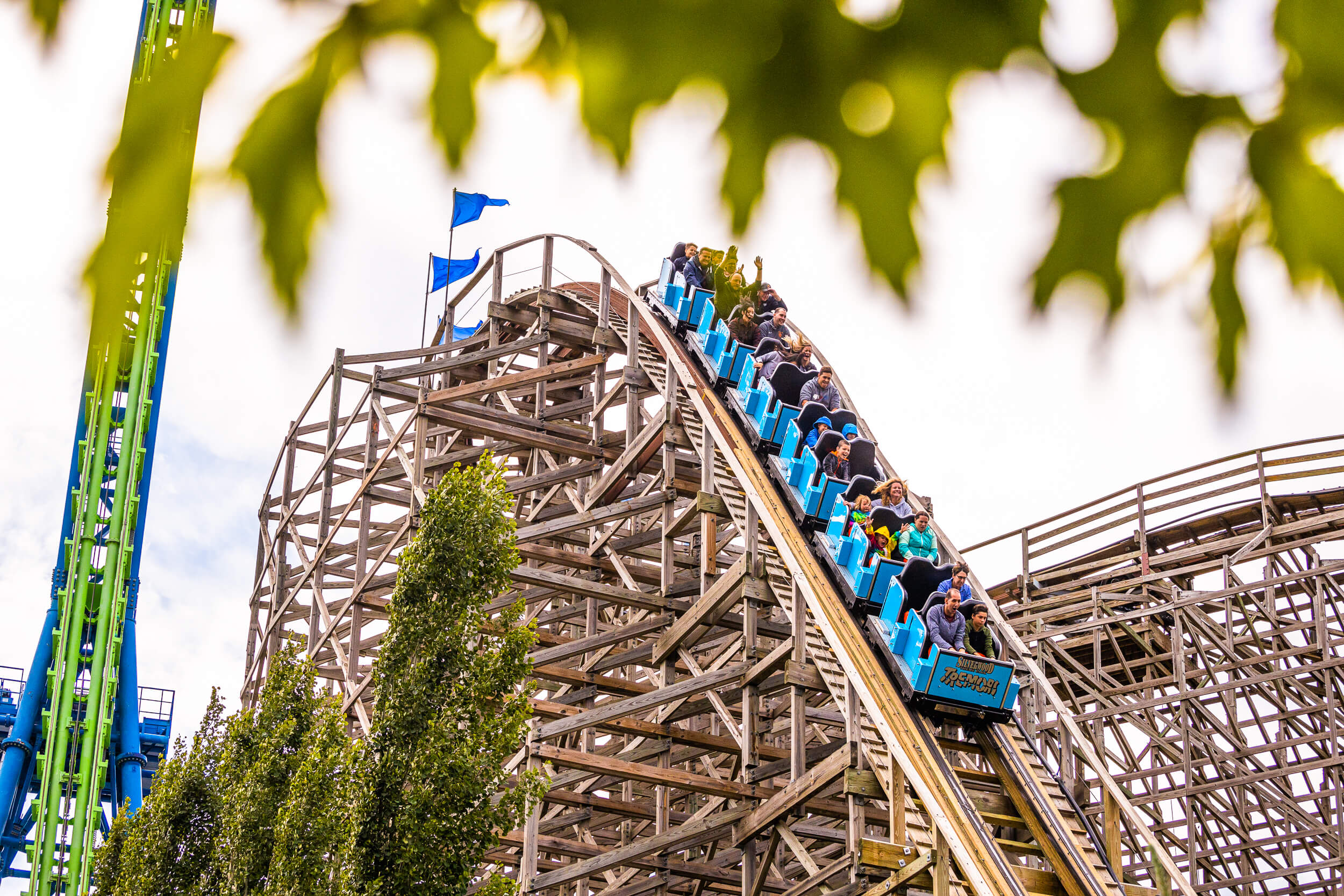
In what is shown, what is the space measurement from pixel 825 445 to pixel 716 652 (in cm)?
305

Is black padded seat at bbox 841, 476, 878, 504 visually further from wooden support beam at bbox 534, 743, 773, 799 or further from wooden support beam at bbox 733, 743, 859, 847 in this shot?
wooden support beam at bbox 733, 743, 859, 847

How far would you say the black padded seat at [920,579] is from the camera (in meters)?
10.6

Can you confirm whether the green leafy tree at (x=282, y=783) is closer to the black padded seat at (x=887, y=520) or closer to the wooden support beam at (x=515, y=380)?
the wooden support beam at (x=515, y=380)

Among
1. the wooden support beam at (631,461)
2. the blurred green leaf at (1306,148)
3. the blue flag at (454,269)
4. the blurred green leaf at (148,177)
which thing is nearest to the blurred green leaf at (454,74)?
the blurred green leaf at (148,177)

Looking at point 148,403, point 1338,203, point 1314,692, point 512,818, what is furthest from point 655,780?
point 148,403

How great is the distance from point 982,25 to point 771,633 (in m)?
10.2

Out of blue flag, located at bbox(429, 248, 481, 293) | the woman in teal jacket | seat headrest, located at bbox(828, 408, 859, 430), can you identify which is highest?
blue flag, located at bbox(429, 248, 481, 293)

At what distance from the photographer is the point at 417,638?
9422mm

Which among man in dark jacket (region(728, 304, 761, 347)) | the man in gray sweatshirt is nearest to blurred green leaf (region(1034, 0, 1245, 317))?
the man in gray sweatshirt

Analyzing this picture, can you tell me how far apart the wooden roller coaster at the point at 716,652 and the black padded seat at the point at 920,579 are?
445 millimetres

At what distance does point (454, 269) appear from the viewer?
21.4m

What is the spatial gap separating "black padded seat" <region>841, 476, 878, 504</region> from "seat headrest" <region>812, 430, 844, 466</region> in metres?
0.63

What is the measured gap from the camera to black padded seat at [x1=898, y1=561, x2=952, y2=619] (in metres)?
10.6

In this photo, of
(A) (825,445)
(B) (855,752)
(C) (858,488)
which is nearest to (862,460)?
(A) (825,445)
